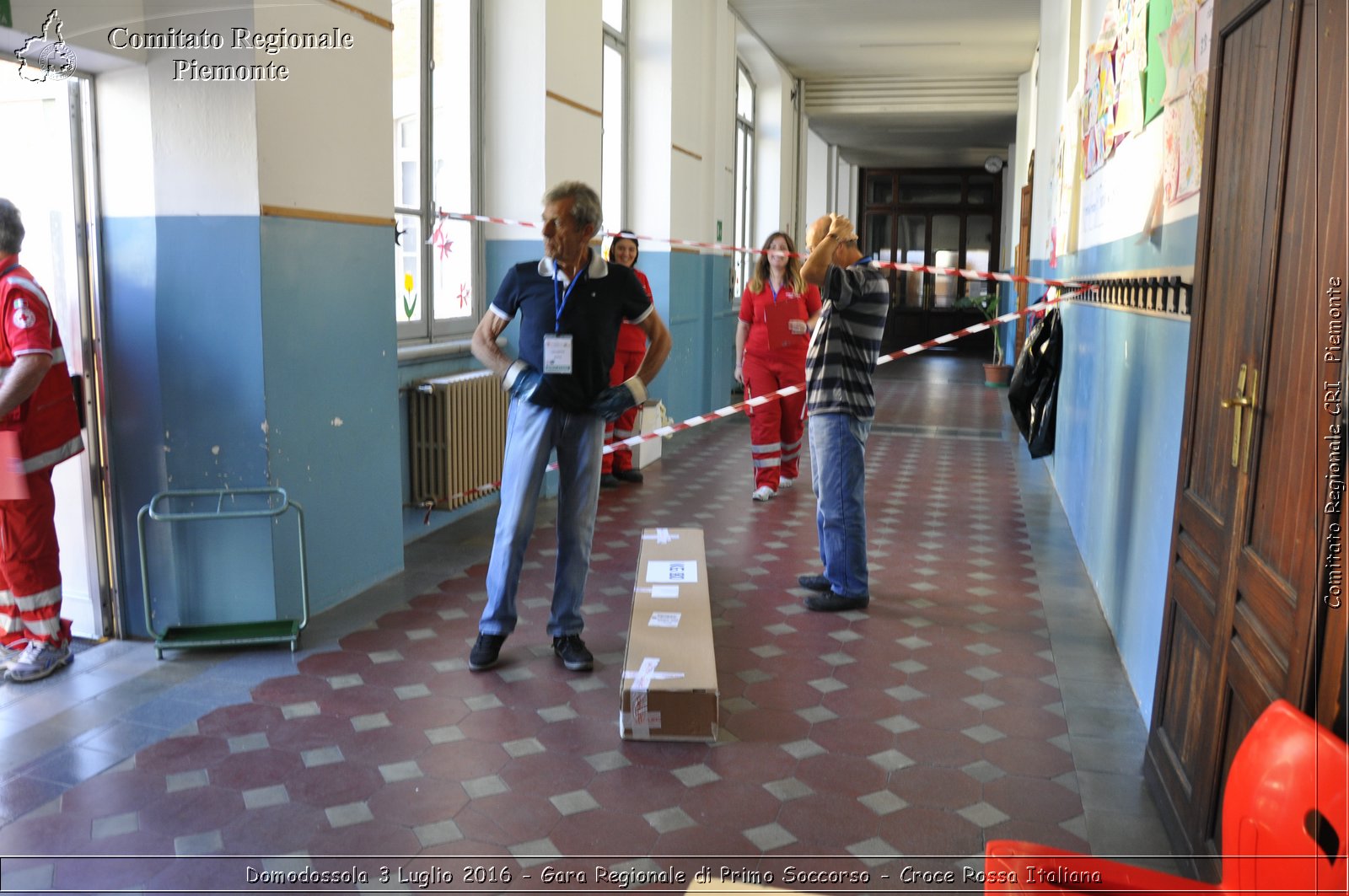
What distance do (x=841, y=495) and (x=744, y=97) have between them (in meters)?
9.85

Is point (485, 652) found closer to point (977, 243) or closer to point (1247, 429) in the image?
point (1247, 429)

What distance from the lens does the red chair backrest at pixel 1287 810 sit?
1.42 meters

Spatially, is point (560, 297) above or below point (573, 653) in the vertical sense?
above

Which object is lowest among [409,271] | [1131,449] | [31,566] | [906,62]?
[31,566]

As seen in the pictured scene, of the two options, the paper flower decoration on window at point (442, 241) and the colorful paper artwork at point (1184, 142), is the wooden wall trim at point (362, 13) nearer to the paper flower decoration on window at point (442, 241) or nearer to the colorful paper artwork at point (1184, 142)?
the paper flower decoration on window at point (442, 241)

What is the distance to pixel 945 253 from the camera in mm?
22094

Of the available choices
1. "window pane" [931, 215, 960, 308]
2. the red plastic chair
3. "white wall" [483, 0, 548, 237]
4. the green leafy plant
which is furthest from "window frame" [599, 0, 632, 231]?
"window pane" [931, 215, 960, 308]

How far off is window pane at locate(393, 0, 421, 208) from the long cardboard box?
2.76 meters

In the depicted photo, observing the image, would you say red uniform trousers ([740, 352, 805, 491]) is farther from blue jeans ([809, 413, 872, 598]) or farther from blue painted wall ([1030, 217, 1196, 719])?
blue jeans ([809, 413, 872, 598])

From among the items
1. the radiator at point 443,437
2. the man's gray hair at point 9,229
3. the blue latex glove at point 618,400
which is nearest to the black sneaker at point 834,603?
the blue latex glove at point 618,400

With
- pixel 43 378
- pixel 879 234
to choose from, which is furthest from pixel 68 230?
pixel 879 234

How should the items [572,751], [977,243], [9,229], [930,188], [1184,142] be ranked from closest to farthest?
[572,751], [1184,142], [9,229], [977,243], [930,188]

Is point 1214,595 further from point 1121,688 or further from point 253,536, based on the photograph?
point 253,536

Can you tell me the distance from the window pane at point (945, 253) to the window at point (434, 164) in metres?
16.8
